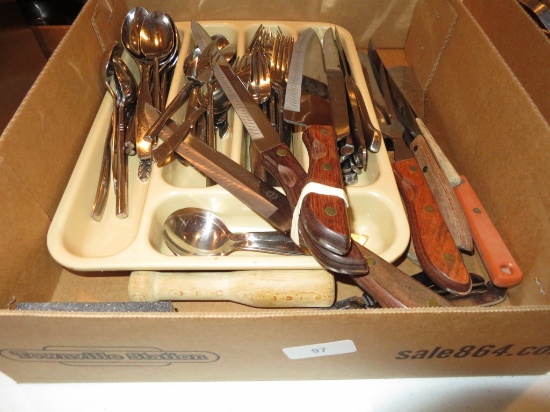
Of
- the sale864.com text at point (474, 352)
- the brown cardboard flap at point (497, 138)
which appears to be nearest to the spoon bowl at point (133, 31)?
the brown cardboard flap at point (497, 138)

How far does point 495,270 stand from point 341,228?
0.83 feet

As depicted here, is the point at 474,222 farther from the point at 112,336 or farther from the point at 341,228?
the point at 112,336

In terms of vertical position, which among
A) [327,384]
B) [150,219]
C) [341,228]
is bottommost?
[327,384]

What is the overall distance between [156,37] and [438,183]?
1.85 ft

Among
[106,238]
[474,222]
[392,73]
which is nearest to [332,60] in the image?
[392,73]

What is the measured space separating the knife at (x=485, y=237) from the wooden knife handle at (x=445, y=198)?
15 mm

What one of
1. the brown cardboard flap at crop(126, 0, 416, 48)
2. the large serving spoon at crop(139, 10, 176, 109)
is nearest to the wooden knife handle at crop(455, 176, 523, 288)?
the brown cardboard flap at crop(126, 0, 416, 48)

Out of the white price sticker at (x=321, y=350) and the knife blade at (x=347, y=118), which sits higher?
the knife blade at (x=347, y=118)

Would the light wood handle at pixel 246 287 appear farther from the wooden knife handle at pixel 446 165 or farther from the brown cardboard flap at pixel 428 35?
the brown cardboard flap at pixel 428 35

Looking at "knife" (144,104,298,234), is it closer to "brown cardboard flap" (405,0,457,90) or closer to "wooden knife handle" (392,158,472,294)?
"wooden knife handle" (392,158,472,294)

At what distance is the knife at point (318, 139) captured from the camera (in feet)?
1.36

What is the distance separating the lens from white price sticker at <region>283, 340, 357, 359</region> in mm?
432

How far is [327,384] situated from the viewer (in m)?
0.50

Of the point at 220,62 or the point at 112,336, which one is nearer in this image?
the point at 112,336
